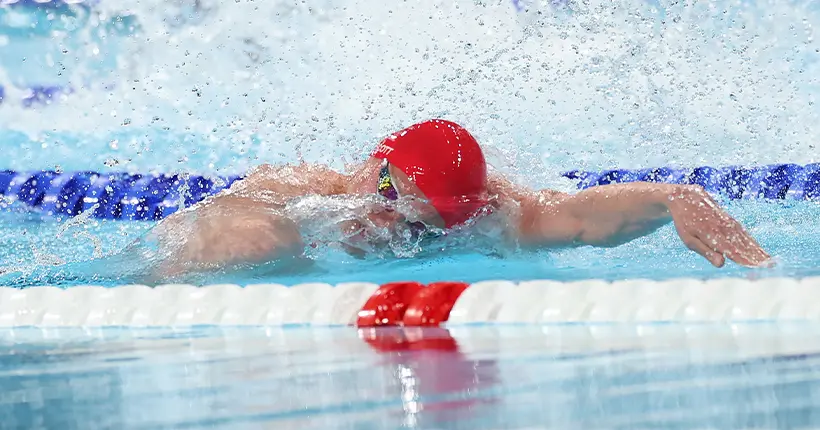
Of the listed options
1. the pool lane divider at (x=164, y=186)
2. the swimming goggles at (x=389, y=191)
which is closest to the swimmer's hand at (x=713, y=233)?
the swimming goggles at (x=389, y=191)

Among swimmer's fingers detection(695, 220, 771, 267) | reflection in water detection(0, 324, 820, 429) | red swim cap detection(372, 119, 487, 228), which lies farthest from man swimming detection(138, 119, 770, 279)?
reflection in water detection(0, 324, 820, 429)

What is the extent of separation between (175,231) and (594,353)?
1.66 metres

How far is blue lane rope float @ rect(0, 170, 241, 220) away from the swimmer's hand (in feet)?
9.71

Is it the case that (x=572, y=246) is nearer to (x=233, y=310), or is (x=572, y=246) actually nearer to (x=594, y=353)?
(x=233, y=310)

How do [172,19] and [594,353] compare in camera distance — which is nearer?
[594,353]

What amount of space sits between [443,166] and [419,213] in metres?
0.14

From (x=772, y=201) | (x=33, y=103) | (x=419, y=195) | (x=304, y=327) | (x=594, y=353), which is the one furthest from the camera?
(x=33, y=103)

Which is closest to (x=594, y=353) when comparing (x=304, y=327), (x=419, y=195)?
(x=304, y=327)

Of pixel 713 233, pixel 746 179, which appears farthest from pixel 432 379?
pixel 746 179

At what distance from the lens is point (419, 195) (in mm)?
2822

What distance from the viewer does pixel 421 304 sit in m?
2.23

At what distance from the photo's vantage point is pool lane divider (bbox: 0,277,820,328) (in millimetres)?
1997

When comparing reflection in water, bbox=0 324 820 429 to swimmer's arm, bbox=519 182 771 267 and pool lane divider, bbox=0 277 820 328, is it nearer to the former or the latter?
pool lane divider, bbox=0 277 820 328

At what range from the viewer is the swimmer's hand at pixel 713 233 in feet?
7.48
